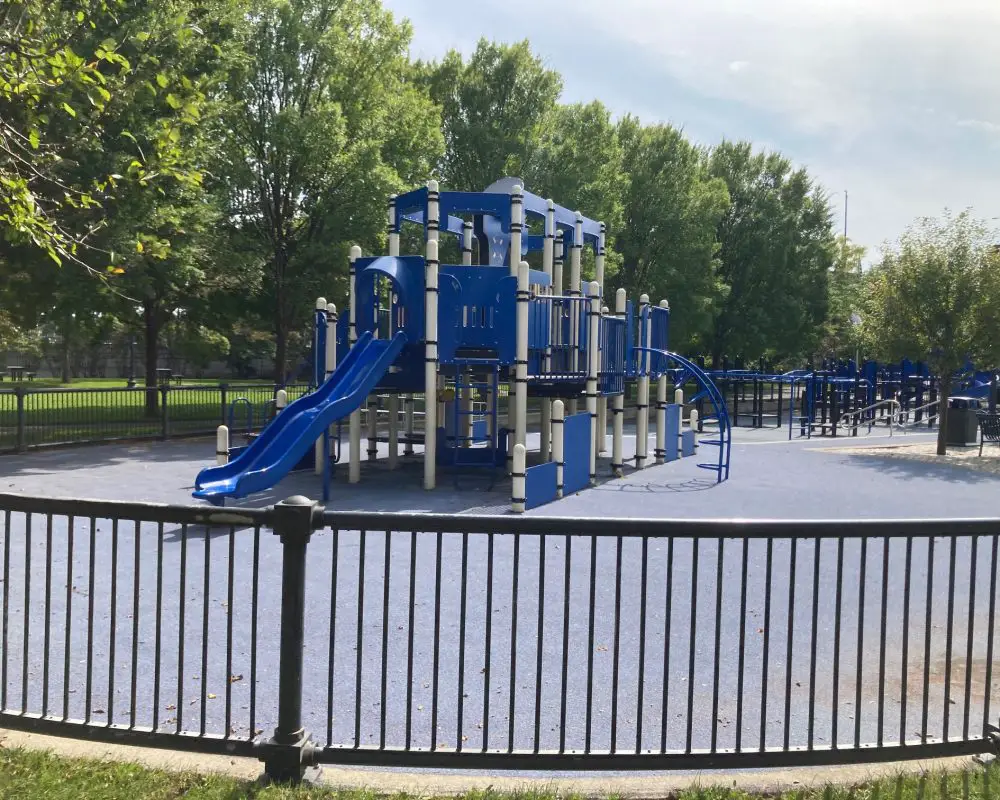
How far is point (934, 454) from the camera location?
1994 cm

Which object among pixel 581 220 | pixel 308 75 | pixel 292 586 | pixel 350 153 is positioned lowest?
pixel 292 586

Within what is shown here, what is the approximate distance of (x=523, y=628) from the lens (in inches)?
244

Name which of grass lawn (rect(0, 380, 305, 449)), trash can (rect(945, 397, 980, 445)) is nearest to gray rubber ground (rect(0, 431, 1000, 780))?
grass lawn (rect(0, 380, 305, 449))

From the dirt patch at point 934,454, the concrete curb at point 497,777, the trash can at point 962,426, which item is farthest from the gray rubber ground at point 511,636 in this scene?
the trash can at point 962,426

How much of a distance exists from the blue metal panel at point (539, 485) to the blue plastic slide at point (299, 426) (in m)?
2.72

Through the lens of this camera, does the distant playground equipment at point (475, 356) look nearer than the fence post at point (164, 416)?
Yes

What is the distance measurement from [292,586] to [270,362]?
74.9 meters

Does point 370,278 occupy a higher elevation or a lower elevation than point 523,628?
higher

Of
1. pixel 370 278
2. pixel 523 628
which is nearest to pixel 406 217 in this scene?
pixel 370 278

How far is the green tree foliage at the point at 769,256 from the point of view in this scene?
3941 centimetres

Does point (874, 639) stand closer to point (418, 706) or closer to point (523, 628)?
point (523, 628)

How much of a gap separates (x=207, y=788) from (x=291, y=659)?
0.59 meters

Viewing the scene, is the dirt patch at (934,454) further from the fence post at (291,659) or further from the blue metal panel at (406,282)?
the fence post at (291,659)

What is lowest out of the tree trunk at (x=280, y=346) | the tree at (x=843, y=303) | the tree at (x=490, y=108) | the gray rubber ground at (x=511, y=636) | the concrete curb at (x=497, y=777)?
the gray rubber ground at (x=511, y=636)
